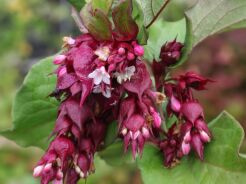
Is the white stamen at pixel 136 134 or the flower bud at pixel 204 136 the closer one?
the white stamen at pixel 136 134

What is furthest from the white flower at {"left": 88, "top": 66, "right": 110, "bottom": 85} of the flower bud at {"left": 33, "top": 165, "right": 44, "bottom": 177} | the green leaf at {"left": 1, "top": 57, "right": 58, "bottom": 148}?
the green leaf at {"left": 1, "top": 57, "right": 58, "bottom": 148}

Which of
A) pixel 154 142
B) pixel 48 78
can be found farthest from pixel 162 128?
pixel 48 78

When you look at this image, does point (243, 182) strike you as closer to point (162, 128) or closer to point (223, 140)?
point (223, 140)

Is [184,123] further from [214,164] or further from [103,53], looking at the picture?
[103,53]

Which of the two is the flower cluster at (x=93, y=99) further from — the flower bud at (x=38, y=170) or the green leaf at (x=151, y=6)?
the green leaf at (x=151, y=6)

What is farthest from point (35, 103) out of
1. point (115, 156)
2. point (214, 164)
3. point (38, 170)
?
point (214, 164)

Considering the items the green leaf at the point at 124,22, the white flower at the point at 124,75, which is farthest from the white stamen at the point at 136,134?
the green leaf at the point at 124,22

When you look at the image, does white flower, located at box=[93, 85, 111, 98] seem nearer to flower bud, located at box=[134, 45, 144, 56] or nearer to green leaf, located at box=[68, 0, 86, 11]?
flower bud, located at box=[134, 45, 144, 56]
